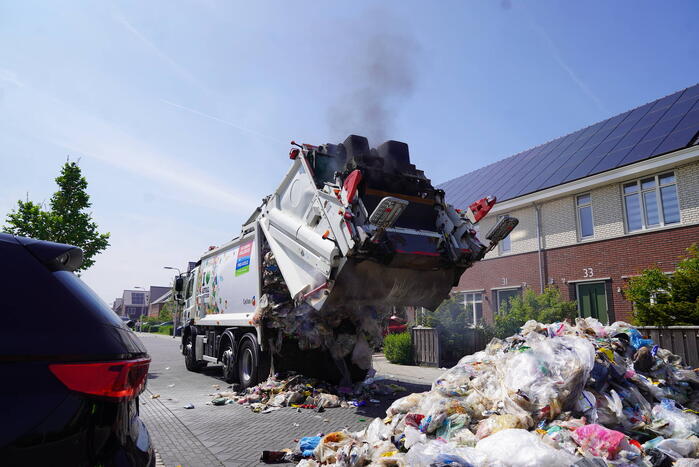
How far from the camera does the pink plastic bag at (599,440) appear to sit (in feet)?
11.8

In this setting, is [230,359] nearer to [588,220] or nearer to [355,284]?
[355,284]

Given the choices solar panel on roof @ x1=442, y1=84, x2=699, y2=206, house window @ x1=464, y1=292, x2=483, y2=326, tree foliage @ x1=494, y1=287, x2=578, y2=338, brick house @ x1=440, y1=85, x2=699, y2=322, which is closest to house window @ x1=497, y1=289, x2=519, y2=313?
brick house @ x1=440, y1=85, x2=699, y2=322

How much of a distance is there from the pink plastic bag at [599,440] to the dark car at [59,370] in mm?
3392

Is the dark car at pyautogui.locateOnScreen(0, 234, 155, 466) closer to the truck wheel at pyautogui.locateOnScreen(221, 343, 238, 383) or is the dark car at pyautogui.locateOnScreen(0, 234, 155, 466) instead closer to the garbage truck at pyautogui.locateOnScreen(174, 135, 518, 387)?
the garbage truck at pyautogui.locateOnScreen(174, 135, 518, 387)

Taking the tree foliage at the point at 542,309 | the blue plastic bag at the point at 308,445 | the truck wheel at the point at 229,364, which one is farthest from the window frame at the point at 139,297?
the blue plastic bag at the point at 308,445

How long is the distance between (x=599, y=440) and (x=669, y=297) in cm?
784

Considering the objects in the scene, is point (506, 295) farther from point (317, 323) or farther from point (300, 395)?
point (300, 395)

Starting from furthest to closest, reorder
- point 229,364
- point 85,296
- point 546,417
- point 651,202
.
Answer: point 651,202
point 229,364
point 546,417
point 85,296

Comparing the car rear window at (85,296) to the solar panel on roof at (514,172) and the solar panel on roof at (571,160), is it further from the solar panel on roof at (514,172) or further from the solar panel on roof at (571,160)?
the solar panel on roof at (514,172)

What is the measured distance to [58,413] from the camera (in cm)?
165

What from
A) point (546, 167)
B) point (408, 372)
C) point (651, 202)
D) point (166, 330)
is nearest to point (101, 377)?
point (408, 372)

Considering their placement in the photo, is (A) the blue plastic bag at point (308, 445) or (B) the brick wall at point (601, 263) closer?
(A) the blue plastic bag at point (308, 445)

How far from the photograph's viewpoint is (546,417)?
432 cm

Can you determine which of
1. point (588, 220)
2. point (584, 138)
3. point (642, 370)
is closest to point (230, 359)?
point (642, 370)
